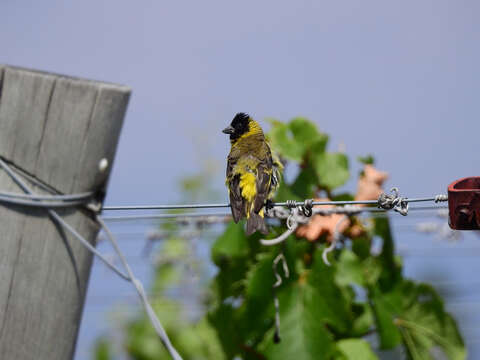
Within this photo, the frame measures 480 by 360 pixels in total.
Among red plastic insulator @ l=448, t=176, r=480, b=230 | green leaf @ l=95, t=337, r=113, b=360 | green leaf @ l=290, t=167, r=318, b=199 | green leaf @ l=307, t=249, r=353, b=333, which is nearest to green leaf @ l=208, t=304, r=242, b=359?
green leaf @ l=307, t=249, r=353, b=333

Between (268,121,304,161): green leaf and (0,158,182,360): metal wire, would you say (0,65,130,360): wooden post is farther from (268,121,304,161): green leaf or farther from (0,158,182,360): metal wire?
(268,121,304,161): green leaf

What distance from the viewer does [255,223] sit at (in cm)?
350

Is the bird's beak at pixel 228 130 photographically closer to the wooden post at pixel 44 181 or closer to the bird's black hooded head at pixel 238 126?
the bird's black hooded head at pixel 238 126

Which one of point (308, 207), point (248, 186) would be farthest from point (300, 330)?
point (308, 207)

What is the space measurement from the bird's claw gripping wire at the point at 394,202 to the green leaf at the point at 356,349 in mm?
1587

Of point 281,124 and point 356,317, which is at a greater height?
point 281,124

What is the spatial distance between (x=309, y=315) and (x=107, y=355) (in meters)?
6.01

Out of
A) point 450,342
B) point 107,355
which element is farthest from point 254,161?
point 107,355

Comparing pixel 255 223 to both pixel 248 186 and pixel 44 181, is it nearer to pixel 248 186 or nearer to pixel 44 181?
pixel 248 186

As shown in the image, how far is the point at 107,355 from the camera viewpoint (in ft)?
30.7

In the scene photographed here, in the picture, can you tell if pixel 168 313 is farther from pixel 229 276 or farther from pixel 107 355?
pixel 229 276

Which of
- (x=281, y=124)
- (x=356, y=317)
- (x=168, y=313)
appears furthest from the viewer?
(x=168, y=313)

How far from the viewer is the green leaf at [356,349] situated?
399 cm

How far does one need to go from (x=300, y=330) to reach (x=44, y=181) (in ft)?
5.93
